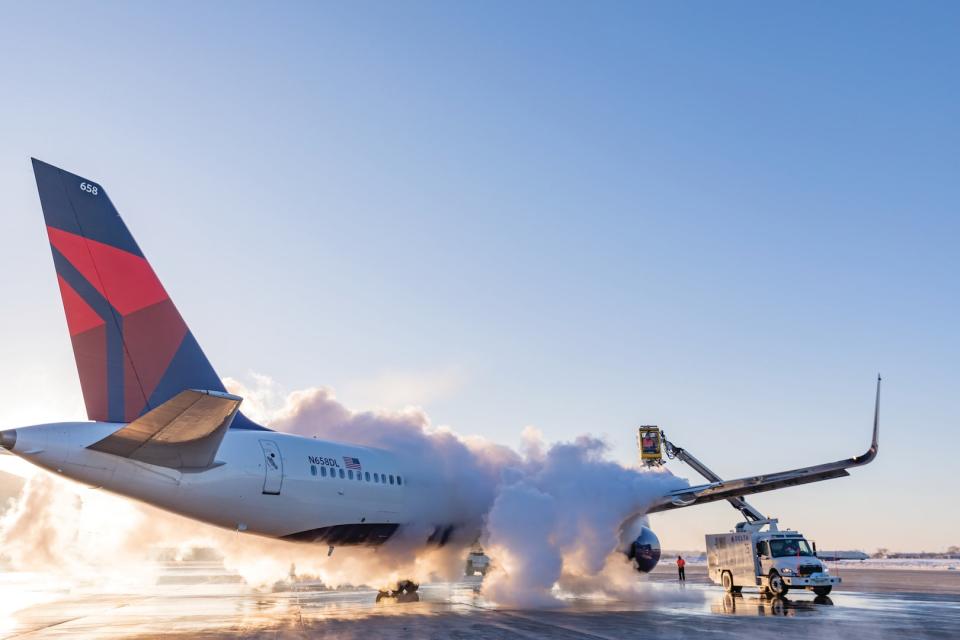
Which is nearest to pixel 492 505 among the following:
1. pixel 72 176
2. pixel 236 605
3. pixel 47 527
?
pixel 236 605

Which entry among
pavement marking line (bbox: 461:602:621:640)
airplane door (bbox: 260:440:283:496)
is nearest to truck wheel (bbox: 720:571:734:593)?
pavement marking line (bbox: 461:602:621:640)

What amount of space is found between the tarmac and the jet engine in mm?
1181

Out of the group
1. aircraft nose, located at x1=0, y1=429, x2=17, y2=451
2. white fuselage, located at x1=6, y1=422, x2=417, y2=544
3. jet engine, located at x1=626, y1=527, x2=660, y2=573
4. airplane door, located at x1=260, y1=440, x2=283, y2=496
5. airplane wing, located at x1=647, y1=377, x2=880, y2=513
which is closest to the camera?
aircraft nose, located at x1=0, y1=429, x2=17, y2=451

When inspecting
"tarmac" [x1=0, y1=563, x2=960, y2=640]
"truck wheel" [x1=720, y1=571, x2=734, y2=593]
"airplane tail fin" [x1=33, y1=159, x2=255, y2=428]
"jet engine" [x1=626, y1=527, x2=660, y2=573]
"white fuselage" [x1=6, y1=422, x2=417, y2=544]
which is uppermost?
"airplane tail fin" [x1=33, y1=159, x2=255, y2=428]

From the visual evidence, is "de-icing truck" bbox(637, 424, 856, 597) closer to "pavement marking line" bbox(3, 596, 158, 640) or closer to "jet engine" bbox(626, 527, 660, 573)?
"jet engine" bbox(626, 527, 660, 573)

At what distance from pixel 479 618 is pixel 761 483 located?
1164 centimetres

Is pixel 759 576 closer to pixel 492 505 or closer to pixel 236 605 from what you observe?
pixel 492 505

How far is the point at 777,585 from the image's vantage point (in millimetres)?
24438

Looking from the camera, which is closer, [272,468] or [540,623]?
[540,623]

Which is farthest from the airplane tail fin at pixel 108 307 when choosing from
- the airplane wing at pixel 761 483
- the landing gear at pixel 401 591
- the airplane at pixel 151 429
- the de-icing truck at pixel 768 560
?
the de-icing truck at pixel 768 560

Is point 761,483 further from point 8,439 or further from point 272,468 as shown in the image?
point 8,439

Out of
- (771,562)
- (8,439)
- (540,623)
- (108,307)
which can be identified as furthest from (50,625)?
(771,562)

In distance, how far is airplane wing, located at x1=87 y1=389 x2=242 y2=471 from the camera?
1247 centimetres

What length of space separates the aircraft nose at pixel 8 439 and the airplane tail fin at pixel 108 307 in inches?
98.6
